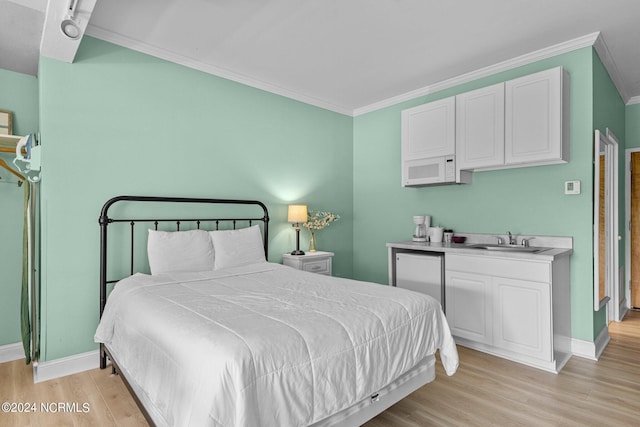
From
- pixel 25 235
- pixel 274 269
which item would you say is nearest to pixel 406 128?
pixel 274 269

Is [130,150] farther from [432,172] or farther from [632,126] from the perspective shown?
[632,126]

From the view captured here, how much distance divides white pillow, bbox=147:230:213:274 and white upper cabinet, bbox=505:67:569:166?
284cm

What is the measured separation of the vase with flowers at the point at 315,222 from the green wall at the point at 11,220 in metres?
2.77

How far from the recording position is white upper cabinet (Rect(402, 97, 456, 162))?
11.9 ft

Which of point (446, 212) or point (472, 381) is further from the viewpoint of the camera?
point (446, 212)

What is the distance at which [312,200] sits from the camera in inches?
176

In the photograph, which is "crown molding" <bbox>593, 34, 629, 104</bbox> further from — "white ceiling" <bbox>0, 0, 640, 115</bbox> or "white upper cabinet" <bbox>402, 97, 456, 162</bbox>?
"white upper cabinet" <bbox>402, 97, 456, 162</bbox>

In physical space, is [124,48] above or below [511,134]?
above

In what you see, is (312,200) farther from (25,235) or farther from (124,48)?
(25,235)

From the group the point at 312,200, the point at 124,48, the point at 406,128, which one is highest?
the point at 124,48

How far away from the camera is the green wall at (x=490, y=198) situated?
3.00 m

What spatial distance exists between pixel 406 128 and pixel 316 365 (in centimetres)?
319

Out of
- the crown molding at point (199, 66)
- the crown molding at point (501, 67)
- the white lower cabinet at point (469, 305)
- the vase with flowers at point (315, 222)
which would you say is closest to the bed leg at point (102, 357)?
the vase with flowers at point (315, 222)

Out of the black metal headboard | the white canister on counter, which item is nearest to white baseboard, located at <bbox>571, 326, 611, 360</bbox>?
the white canister on counter
